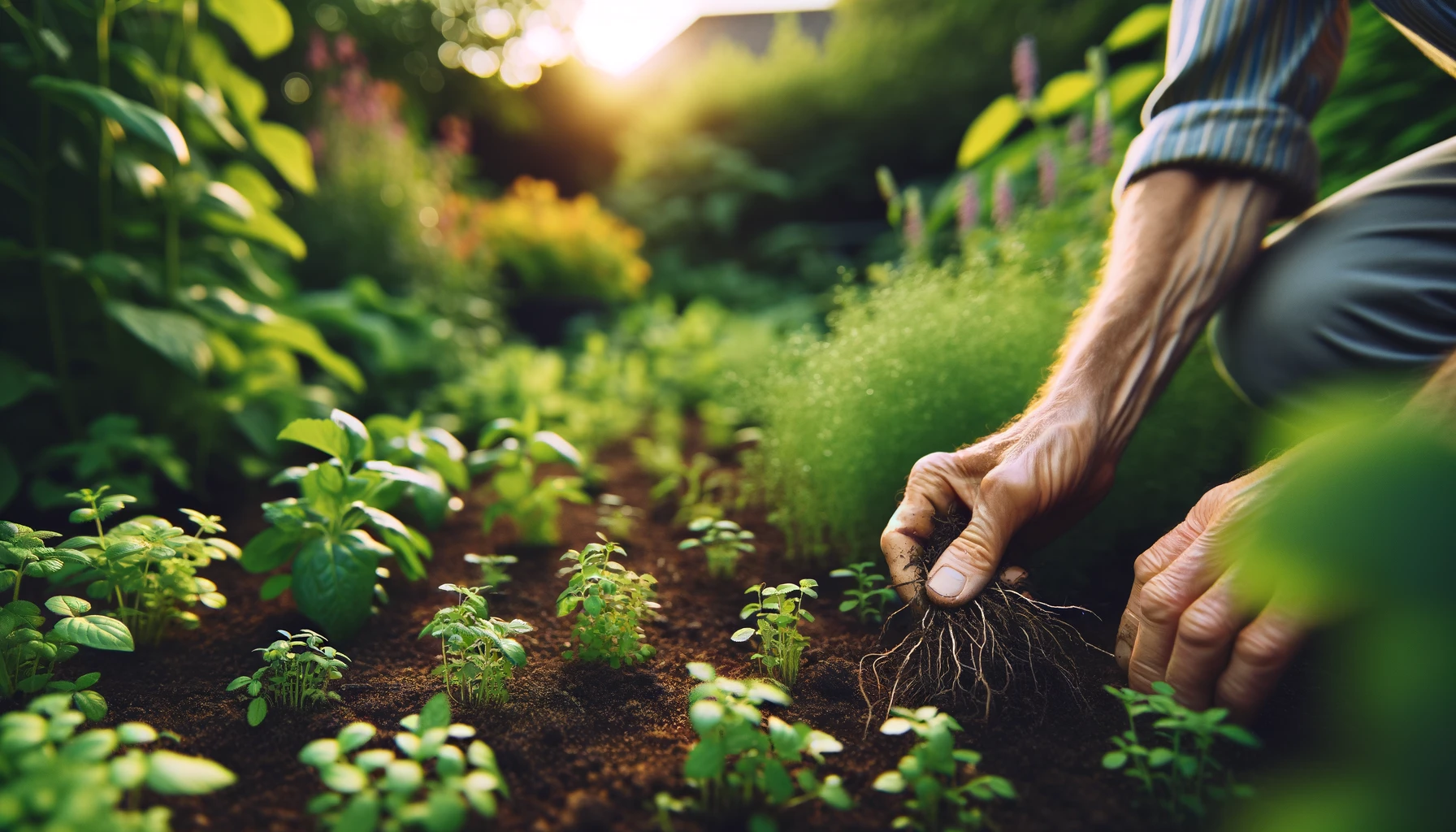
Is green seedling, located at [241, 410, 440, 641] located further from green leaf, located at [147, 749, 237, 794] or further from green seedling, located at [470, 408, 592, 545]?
green leaf, located at [147, 749, 237, 794]

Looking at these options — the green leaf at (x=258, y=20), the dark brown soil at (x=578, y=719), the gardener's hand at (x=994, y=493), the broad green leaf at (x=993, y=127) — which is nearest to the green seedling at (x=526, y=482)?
the dark brown soil at (x=578, y=719)

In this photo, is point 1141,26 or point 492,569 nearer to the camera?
point 492,569

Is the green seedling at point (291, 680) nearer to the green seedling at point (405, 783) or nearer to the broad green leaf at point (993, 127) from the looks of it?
the green seedling at point (405, 783)

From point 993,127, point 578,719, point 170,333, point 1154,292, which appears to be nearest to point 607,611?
point 578,719

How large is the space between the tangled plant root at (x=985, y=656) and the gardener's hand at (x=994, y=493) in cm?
5

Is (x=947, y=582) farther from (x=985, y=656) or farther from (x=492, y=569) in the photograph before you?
(x=492, y=569)

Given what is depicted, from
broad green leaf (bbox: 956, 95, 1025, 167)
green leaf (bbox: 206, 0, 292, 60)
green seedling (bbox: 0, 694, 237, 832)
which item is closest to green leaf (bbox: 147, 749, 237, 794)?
green seedling (bbox: 0, 694, 237, 832)

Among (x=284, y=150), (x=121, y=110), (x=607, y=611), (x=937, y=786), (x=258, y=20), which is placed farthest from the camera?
(x=284, y=150)

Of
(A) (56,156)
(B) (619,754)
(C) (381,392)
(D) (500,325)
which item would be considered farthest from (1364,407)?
(D) (500,325)

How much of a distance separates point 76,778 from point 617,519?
1.40 m

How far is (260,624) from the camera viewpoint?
1.52 metres

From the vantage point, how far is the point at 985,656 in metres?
1.15

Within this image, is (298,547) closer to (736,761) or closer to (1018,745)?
(736,761)

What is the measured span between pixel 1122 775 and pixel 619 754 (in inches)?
27.9
